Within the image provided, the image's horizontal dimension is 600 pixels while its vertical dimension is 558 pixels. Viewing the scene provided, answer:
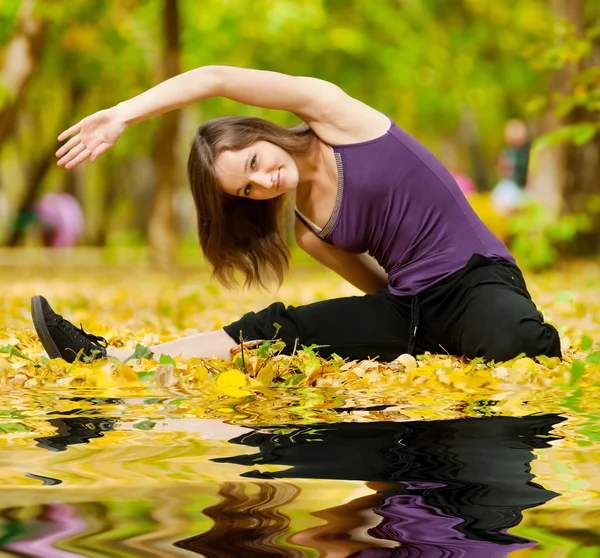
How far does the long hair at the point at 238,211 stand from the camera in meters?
4.45

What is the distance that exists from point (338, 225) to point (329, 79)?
1664 centimetres

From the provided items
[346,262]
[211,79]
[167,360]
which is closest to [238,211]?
[346,262]

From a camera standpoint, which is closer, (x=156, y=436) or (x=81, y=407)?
(x=156, y=436)

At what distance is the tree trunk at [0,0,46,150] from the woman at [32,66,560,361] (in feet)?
36.8

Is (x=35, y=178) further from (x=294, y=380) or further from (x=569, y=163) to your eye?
(x=294, y=380)

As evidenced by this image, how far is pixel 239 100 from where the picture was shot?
4.43 metres

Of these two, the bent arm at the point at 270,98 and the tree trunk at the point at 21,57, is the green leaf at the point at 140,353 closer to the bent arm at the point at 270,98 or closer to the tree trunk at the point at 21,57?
the bent arm at the point at 270,98

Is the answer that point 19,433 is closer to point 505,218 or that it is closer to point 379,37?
point 505,218

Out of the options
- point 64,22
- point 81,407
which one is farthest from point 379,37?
point 81,407

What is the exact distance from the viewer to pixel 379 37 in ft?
73.1

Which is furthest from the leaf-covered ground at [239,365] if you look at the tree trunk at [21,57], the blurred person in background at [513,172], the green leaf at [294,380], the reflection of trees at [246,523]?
the tree trunk at [21,57]

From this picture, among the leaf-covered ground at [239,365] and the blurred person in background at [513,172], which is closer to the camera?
the leaf-covered ground at [239,365]

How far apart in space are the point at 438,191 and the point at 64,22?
512 inches

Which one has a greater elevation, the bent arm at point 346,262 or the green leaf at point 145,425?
Answer: the bent arm at point 346,262
